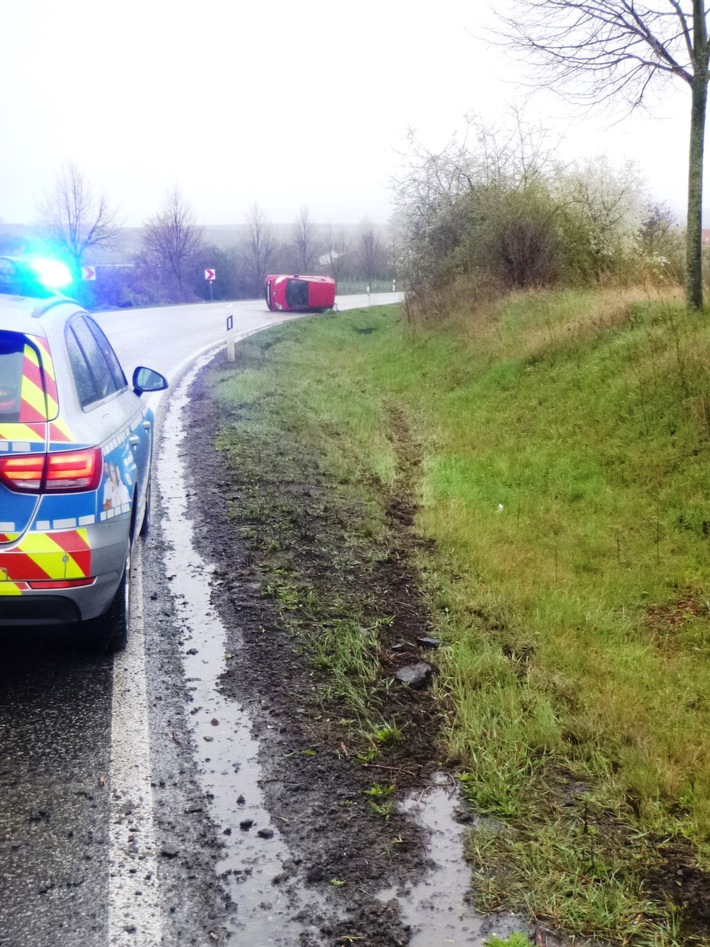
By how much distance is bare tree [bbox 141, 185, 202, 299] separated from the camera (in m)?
63.9

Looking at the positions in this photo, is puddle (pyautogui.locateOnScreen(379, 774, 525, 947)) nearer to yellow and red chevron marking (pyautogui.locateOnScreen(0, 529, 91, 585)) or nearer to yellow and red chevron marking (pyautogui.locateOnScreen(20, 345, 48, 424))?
yellow and red chevron marking (pyautogui.locateOnScreen(0, 529, 91, 585))

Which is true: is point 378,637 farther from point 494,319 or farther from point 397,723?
point 494,319

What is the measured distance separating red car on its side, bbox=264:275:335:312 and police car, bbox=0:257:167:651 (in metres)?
28.5

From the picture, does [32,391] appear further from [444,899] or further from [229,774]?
[444,899]

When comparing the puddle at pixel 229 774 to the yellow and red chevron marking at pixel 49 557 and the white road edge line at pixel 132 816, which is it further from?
the yellow and red chevron marking at pixel 49 557

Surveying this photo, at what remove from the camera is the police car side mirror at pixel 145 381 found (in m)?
5.23

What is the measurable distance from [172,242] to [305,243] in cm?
2517

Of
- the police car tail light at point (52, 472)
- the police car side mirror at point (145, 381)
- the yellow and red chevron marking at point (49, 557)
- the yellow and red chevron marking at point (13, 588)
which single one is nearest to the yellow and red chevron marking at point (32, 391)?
the police car tail light at point (52, 472)

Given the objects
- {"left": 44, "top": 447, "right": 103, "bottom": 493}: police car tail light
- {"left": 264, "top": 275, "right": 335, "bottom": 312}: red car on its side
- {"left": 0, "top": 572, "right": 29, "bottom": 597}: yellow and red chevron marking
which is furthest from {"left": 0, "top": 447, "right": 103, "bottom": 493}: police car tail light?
{"left": 264, "top": 275, "right": 335, "bottom": 312}: red car on its side

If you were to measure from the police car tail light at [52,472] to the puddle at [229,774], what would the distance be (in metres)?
1.08

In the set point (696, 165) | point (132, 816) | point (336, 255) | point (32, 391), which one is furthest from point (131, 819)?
point (336, 255)

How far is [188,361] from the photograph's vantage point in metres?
14.0

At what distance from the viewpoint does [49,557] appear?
123 inches

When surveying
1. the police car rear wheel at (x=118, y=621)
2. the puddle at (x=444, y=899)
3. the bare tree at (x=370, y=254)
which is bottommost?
the puddle at (x=444, y=899)
